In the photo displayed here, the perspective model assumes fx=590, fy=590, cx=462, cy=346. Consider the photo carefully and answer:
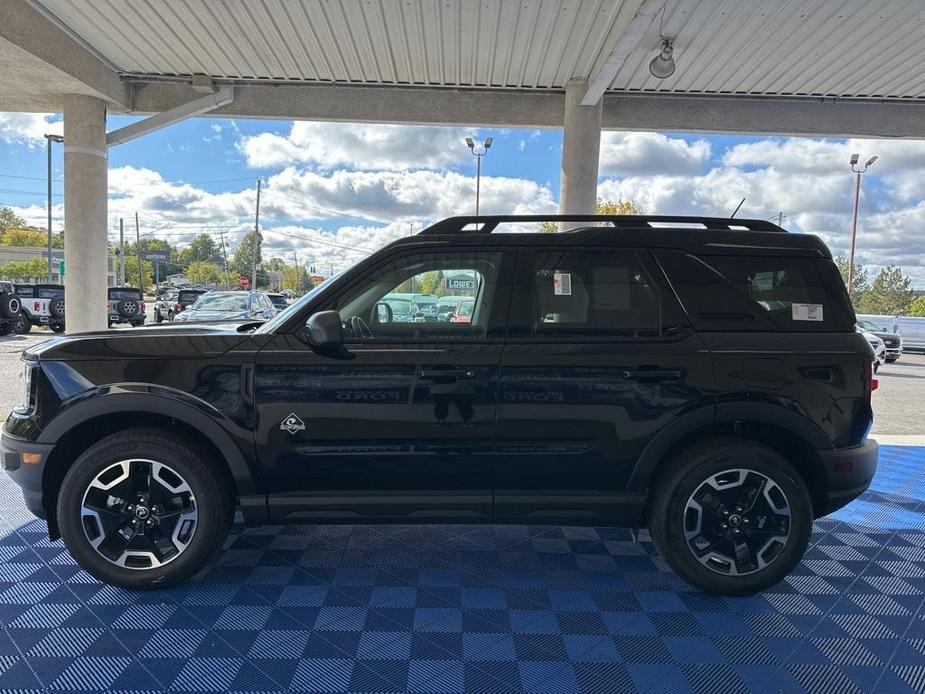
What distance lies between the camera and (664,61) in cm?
736

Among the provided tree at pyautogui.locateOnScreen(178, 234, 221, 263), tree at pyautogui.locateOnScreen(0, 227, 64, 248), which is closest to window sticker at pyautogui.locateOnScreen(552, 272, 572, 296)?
tree at pyautogui.locateOnScreen(0, 227, 64, 248)

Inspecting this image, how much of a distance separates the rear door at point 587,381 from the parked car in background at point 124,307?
19862 millimetres

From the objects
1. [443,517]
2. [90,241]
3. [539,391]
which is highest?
[90,241]

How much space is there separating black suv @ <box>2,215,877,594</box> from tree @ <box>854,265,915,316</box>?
60272 millimetres

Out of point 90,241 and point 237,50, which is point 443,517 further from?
point 90,241

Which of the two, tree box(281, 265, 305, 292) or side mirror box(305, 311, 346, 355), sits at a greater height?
tree box(281, 265, 305, 292)

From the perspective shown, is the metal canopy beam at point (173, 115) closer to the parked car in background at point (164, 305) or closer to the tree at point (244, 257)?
the parked car in background at point (164, 305)

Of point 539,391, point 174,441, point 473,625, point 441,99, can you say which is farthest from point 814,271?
point 441,99

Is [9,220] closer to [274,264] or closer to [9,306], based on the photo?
[274,264]

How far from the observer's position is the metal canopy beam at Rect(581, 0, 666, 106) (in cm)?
603

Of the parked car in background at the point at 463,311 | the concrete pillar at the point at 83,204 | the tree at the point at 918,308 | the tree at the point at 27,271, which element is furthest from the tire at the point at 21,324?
the tree at the point at 27,271

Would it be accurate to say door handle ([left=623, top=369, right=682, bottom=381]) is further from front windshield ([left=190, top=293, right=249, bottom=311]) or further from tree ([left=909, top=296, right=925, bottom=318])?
tree ([left=909, top=296, right=925, bottom=318])

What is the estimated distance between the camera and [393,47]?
7.66 metres

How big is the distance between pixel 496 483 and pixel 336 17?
20.2 ft
